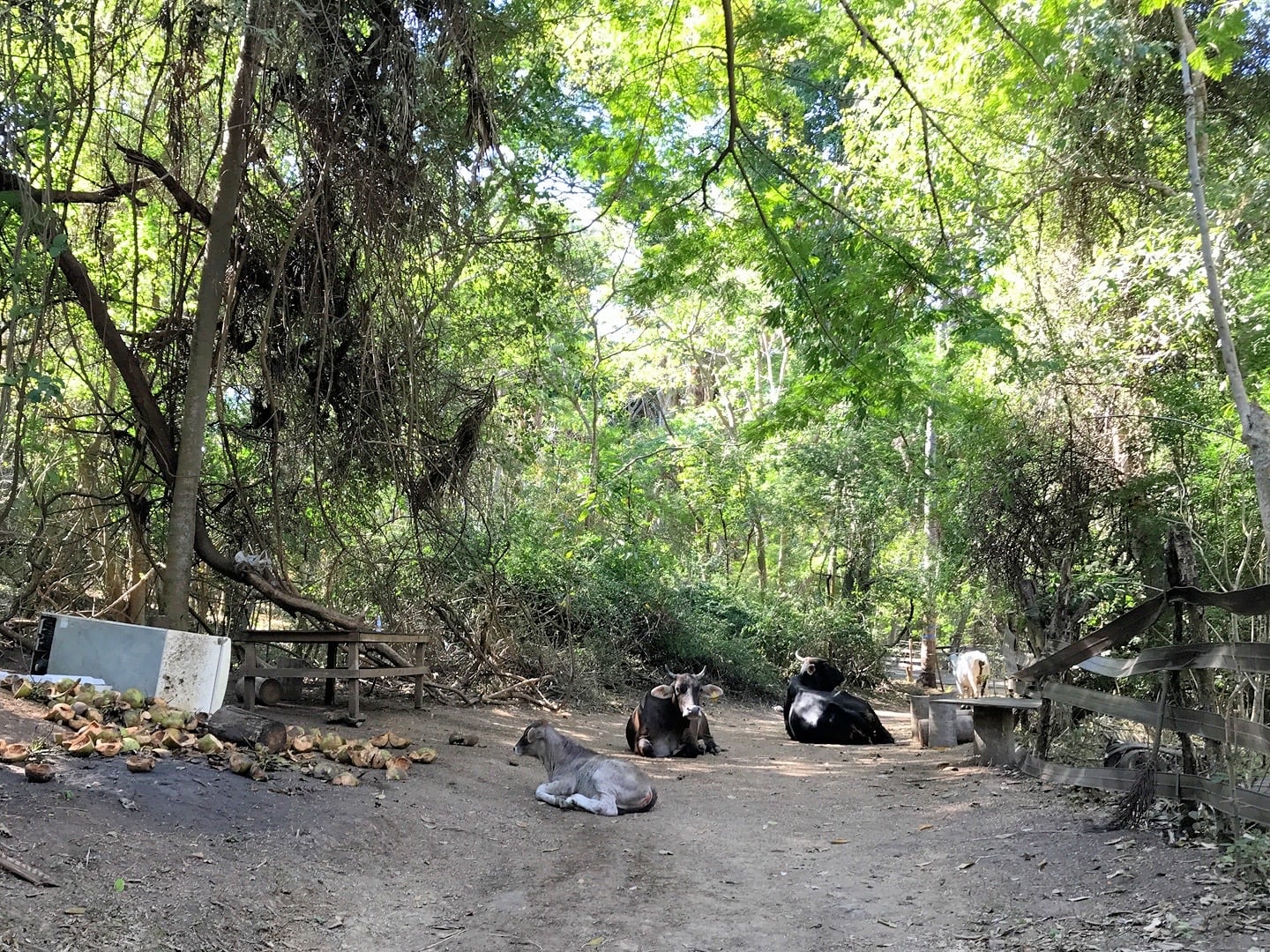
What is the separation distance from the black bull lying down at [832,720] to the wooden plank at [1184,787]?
5128mm

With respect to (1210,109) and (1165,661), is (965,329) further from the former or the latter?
(1210,109)

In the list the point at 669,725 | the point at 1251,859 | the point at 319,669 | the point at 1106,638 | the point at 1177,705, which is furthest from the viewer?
the point at 669,725

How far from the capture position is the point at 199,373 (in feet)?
24.8

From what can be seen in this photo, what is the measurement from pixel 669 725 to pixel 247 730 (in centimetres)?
532

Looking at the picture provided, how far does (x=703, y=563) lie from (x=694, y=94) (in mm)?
13812

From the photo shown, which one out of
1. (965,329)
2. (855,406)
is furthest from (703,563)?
(965,329)

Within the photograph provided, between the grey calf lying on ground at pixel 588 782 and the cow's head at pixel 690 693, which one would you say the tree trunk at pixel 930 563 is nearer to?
the cow's head at pixel 690 693

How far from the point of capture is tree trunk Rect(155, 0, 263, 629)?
7.50m

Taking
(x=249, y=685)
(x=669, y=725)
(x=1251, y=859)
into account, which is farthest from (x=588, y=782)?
(x=1251, y=859)

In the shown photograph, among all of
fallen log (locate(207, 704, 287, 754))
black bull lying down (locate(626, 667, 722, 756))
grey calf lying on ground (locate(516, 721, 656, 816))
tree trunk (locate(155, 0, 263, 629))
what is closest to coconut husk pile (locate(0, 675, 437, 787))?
fallen log (locate(207, 704, 287, 754))

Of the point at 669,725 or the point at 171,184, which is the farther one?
the point at 669,725

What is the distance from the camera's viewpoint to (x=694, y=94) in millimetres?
8023

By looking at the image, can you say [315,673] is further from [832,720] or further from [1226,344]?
[1226,344]

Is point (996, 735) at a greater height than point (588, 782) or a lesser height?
greater
